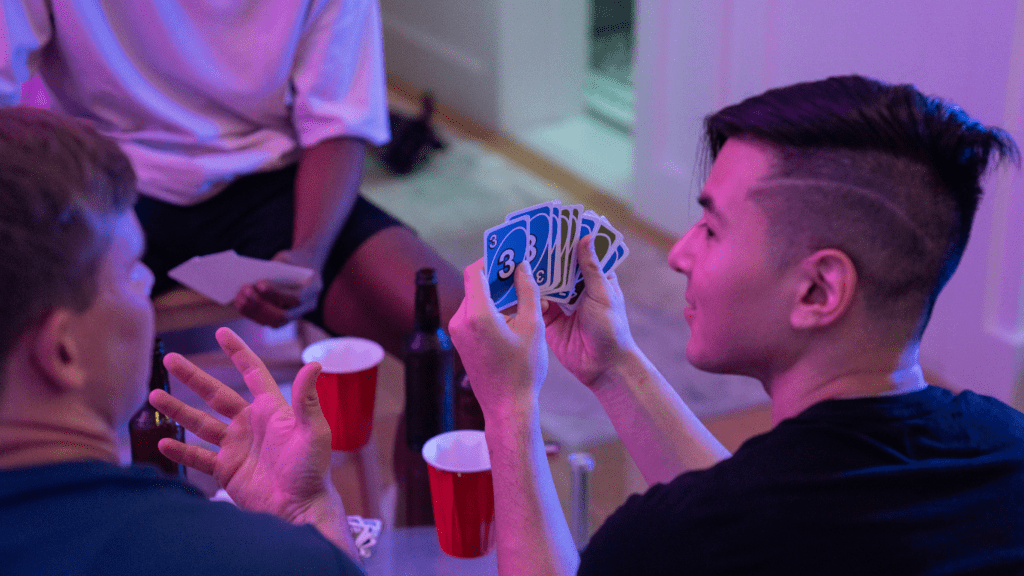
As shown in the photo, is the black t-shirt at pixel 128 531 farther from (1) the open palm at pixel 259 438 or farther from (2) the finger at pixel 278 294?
(2) the finger at pixel 278 294

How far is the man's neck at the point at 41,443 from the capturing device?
832mm

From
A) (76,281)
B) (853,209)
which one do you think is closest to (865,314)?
(853,209)

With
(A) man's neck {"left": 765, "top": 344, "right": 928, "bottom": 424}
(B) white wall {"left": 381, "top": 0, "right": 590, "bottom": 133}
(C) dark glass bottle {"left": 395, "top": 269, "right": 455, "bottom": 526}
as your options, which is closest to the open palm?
(C) dark glass bottle {"left": 395, "top": 269, "right": 455, "bottom": 526}

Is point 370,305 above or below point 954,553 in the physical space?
below

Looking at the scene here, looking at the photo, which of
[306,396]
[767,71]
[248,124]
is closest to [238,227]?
[248,124]

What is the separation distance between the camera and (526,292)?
4.38ft

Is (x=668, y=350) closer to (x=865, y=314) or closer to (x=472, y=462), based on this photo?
(x=472, y=462)

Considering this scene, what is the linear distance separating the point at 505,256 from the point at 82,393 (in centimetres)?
60

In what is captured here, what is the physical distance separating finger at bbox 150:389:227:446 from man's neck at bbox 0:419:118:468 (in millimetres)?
334

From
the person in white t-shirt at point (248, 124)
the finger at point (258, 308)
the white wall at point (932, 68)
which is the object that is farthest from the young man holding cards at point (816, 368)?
the white wall at point (932, 68)

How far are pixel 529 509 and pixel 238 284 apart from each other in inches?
40.3

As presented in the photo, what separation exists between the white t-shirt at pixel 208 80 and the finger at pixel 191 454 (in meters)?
1.14

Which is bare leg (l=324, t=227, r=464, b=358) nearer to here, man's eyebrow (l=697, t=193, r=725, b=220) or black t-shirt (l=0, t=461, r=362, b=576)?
man's eyebrow (l=697, t=193, r=725, b=220)

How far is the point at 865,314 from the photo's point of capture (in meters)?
1.09
